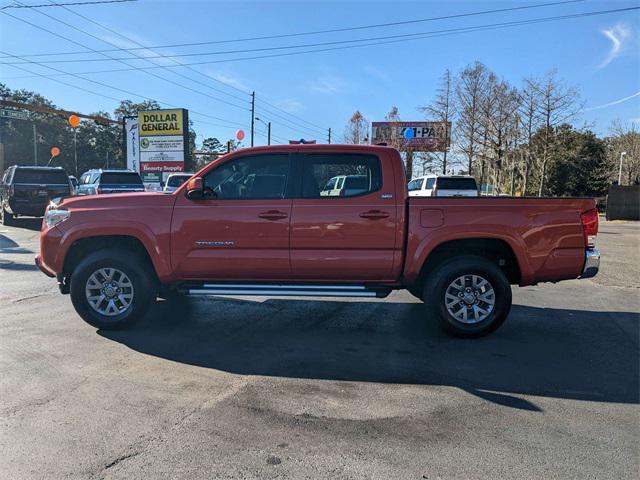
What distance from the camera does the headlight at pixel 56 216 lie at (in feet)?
18.2

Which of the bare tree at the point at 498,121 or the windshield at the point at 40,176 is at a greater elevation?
the bare tree at the point at 498,121

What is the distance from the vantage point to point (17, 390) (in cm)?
399

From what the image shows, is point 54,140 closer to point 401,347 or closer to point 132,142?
point 132,142

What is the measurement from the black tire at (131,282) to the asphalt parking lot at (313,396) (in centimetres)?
20

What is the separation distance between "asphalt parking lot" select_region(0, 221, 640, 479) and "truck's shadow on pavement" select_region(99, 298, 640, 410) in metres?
0.02

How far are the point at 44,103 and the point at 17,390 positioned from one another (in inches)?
3244

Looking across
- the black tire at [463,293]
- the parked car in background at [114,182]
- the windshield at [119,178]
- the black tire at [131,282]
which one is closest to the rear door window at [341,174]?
the black tire at [463,293]

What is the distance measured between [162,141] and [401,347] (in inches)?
1141

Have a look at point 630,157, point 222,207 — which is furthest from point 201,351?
point 630,157

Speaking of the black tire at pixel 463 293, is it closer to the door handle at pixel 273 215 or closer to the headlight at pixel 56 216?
the door handle at pixel 273 215

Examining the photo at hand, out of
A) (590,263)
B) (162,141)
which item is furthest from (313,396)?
(162,141)

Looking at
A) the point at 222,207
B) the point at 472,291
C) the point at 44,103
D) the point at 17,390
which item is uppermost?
the point at 44,103

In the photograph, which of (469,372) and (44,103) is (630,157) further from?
(44,103)

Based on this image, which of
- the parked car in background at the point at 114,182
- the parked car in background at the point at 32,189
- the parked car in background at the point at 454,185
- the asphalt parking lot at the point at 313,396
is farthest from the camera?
the parked car in background at the point at 114,182
